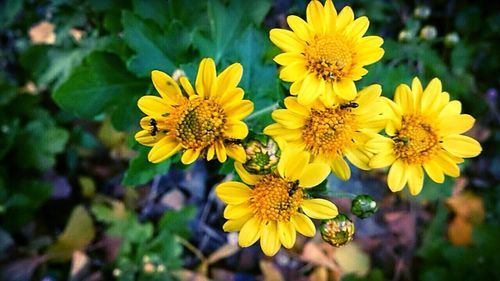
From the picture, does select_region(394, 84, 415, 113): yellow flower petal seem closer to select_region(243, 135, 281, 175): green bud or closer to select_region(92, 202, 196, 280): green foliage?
select_region(243, 135, 281, 175): green bud

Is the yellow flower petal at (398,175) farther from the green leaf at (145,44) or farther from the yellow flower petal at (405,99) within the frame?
Result: the green leaf at (145,44)

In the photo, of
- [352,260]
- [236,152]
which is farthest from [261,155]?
[352,260]

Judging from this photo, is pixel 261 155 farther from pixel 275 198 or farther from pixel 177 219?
pixel 177 219

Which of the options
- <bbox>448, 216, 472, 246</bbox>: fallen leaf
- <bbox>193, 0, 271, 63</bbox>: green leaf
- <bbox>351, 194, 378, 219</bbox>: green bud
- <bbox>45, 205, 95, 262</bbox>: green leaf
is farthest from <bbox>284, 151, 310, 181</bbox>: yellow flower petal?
<bbox>448, 216, 472, 246</bbox>: fallen leaf

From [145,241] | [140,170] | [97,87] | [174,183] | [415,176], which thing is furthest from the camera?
[174,183]

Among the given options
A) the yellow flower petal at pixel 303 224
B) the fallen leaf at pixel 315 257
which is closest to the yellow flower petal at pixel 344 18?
the yellow flower petal at pixel 303 224

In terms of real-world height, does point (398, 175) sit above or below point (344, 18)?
below

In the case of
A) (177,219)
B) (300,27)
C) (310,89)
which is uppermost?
(300,27)
